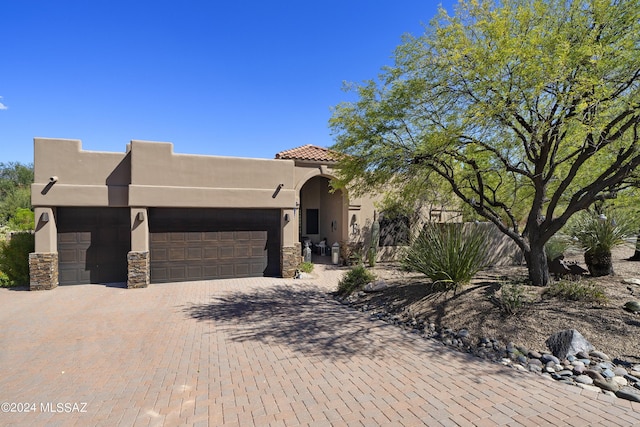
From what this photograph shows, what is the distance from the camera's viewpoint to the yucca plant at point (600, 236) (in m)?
10.2

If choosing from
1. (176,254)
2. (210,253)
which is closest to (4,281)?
(176,254)

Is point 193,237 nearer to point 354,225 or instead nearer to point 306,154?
point 306,154

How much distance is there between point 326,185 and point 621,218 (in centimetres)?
1310

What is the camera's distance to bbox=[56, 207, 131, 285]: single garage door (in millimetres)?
12164

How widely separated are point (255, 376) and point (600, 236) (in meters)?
10.9

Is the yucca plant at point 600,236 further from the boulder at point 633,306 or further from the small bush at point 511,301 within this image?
the small bush at point 511,301

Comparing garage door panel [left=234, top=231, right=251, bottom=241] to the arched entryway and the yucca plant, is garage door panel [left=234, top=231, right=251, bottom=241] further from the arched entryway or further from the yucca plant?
the yucca plant

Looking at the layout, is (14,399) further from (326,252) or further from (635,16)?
(326,252)

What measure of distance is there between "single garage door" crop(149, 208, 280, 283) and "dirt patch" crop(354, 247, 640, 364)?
219 inches

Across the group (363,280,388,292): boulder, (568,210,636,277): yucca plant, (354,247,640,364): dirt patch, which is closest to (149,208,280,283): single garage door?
(363,280,388,292): boulder

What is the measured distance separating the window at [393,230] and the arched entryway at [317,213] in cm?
270

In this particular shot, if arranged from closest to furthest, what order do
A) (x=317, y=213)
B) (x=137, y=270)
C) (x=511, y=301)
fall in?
1. (x=511, y=301)
2. (x=137, y=270)
3. (x=317, y=213)

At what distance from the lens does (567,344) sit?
5.77 m

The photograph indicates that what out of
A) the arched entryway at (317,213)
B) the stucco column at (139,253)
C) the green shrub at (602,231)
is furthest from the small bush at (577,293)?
the stucco column at (139,253)
